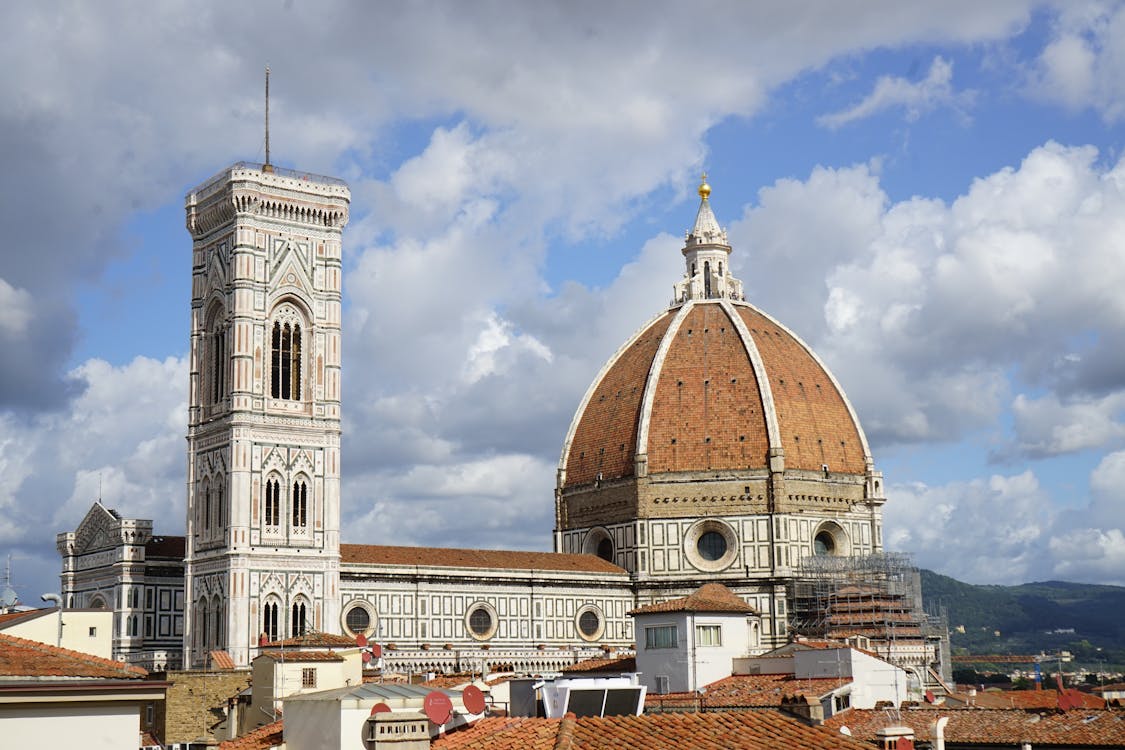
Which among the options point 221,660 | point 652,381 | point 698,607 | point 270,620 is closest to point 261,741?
point 221,660

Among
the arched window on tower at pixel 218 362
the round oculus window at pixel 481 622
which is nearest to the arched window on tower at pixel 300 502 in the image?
the arched window on tower at pixel 218 362

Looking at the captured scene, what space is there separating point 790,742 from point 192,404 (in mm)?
51746

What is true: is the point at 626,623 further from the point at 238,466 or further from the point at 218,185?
the point at 218,185

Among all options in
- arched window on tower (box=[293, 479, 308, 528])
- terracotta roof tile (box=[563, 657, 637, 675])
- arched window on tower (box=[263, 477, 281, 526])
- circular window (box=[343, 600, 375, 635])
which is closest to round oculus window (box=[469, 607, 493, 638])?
terracotta roof tile (box=[563, 657, 637, 675])

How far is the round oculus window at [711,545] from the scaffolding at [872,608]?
13.8ft

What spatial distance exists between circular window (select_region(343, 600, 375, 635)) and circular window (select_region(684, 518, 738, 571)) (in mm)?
Answer: 19404

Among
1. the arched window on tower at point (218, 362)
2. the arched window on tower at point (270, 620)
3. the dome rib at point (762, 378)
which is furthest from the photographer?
the dome rib at point (762, 378)

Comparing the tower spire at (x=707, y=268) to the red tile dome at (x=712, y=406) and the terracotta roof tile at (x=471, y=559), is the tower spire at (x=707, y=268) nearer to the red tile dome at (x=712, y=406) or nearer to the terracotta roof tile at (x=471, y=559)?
the red tile dome at (x=712, y=406)

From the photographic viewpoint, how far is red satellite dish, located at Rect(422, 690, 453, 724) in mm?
19156

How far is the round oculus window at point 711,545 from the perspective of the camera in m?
80.2

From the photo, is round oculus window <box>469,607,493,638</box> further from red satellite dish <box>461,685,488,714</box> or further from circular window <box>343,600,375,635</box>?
red satellite dish <box>461,685,488,714</box>

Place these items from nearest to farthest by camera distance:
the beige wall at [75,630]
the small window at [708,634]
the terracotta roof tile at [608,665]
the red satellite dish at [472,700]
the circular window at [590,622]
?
the red satellite dish at [472,700] < the beige wall at [75,630] < the small window at [708,634] < the terracotta roof tile at [608,665] < the circular window at [590,622]

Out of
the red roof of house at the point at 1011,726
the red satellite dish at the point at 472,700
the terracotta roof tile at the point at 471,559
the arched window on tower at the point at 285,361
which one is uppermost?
the arched window on tower at the point at 285,361

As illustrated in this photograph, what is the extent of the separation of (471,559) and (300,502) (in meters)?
10.7
